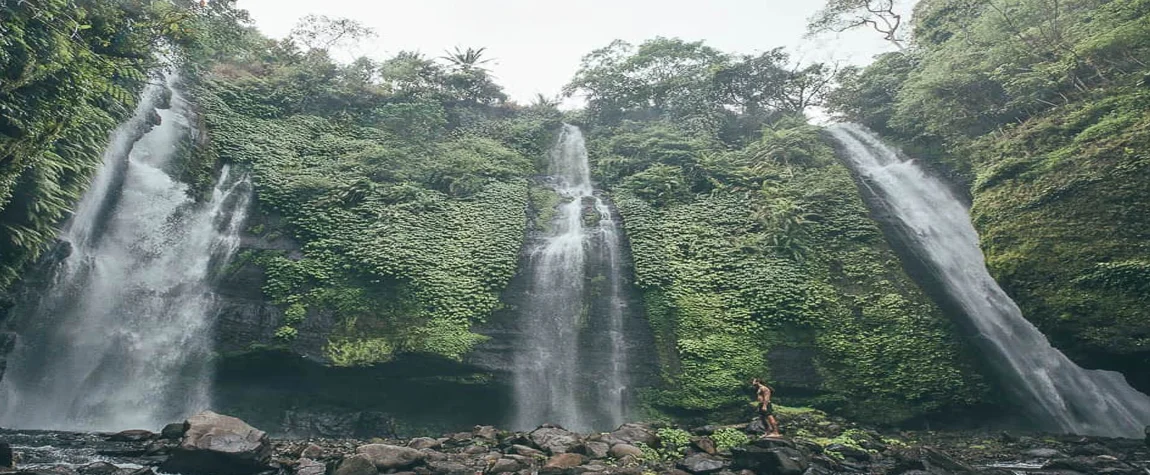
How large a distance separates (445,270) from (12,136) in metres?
7.84

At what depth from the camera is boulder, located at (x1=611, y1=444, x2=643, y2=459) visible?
7.73 meters

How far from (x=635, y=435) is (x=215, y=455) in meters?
6.27

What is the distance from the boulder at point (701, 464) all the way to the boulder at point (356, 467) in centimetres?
429

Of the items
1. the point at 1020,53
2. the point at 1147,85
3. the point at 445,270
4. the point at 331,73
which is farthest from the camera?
the point at 331,73

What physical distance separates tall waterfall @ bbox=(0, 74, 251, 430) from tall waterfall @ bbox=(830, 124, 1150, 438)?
694 inches

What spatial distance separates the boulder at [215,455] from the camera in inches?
267

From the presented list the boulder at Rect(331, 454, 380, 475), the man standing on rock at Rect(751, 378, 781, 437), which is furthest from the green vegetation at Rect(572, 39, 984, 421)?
the boulder at Rect(331, 454, 380, 475)

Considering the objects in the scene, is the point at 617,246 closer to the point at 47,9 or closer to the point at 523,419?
the point at 523,419

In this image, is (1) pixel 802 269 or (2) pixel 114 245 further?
(1) pixel 802 269

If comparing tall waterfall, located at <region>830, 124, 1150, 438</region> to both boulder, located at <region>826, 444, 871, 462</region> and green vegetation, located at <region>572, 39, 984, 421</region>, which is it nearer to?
green vegetation, located at <region>572, 39, 984, 421</region>

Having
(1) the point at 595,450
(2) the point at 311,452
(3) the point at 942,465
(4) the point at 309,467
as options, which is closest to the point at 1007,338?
(3) the point at 942,465

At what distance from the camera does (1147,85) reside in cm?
1091

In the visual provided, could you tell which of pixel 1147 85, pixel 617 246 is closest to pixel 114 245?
pixel 617 246

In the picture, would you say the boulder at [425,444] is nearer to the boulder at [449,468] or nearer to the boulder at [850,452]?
the boulder at [449,468]
